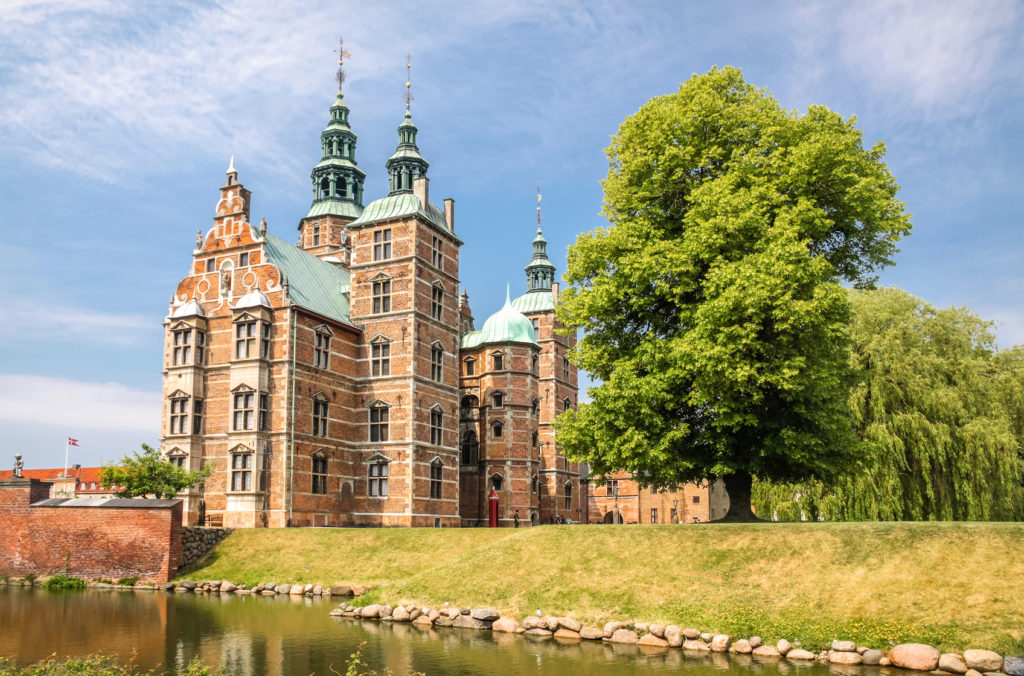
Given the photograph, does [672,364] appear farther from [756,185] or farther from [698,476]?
[756,185]

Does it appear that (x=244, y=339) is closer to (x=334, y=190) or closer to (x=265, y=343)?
(x=265, y=343)

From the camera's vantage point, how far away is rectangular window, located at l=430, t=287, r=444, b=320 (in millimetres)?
47656

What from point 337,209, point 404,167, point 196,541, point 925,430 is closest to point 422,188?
point 404,167

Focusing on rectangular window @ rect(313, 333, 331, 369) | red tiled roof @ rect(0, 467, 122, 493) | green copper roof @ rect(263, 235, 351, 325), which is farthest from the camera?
red tiled roof @ rect(0, 467, 122, 493)

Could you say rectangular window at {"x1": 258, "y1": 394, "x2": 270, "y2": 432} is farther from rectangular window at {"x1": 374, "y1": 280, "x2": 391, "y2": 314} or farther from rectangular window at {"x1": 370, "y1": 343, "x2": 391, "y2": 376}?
rectangular window at {"x1": 374, "y1": 280, "x2": 391, "y2": 314}

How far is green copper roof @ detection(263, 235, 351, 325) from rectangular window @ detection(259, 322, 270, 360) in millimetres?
1976

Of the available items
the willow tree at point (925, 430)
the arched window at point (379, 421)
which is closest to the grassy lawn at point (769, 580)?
the willow tree at point (925, 430)

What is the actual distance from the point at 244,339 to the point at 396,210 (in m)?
11.8

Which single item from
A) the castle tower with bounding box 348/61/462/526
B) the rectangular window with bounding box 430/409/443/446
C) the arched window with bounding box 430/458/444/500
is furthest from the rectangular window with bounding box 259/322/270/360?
the arched window with bounding box 430/458/444/500

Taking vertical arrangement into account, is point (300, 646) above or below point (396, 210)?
below

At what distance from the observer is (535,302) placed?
222 feet

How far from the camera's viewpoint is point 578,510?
64.9m

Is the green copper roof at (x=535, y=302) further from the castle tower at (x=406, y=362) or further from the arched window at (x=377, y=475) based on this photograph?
the arched window at (x=377, y=475)

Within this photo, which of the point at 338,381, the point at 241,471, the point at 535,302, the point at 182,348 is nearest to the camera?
the point at 241,471
